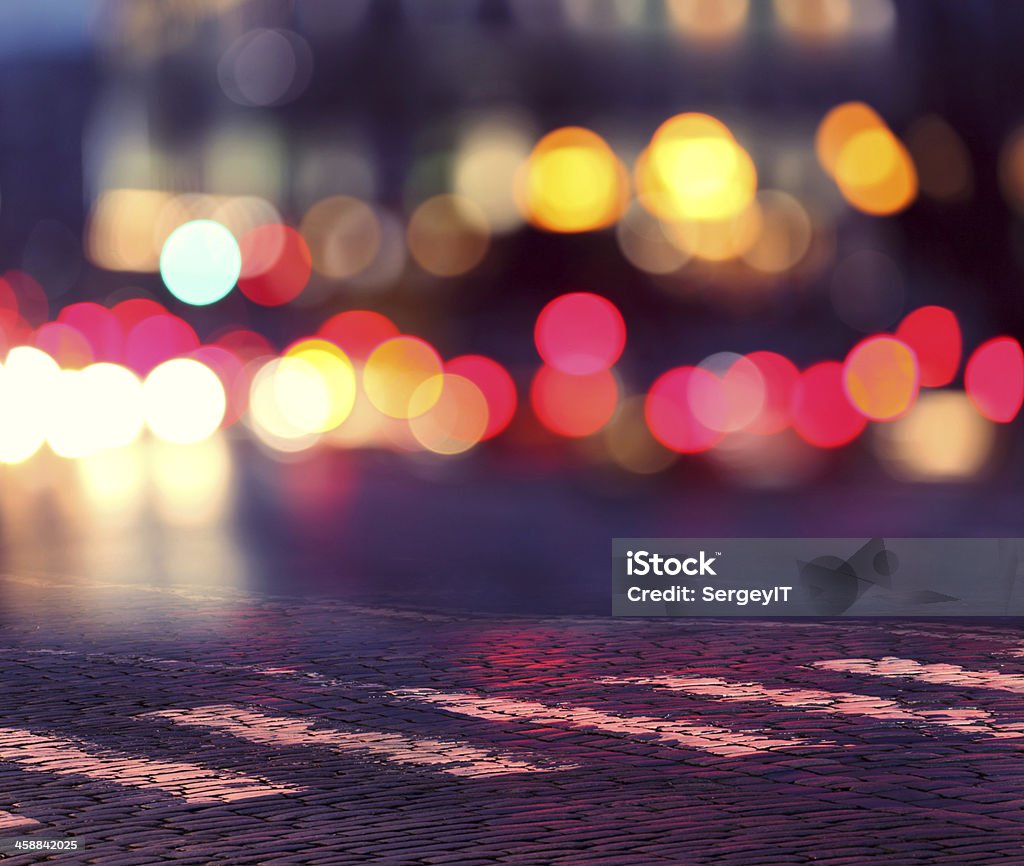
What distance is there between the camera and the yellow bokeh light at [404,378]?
35.5 metres

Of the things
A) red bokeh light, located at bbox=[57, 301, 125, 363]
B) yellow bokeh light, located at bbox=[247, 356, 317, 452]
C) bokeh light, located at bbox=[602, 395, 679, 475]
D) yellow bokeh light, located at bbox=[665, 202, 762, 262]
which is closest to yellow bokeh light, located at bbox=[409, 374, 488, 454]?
yellow bokeh light, located at bbox=[247, 356, 317, 452]

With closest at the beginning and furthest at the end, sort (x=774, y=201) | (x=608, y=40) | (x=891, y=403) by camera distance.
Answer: (x=891, y=403) → (x=774, y=201) → (x=608, y=40)

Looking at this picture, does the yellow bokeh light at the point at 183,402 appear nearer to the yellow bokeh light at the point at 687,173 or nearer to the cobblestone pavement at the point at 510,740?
the yellow bokeh light at the point at 687,173

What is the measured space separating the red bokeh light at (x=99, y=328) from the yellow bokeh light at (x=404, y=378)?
1247 centimetres

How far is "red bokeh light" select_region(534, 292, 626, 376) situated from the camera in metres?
32.1

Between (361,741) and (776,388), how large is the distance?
23938 mm

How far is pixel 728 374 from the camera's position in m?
30.6

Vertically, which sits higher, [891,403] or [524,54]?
[524,54]

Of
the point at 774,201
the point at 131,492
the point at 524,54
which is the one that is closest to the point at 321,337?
the point at 524,54

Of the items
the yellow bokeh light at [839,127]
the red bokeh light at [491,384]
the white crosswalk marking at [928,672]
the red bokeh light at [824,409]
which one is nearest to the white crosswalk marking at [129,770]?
the white crosswalk marking at [928,672]

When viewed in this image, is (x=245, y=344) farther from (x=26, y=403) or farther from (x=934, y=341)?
(x=934, y=341)

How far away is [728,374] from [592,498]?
9375mm

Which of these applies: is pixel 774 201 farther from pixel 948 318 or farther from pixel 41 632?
pixel 41 632

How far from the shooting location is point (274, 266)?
5844 centimetres
